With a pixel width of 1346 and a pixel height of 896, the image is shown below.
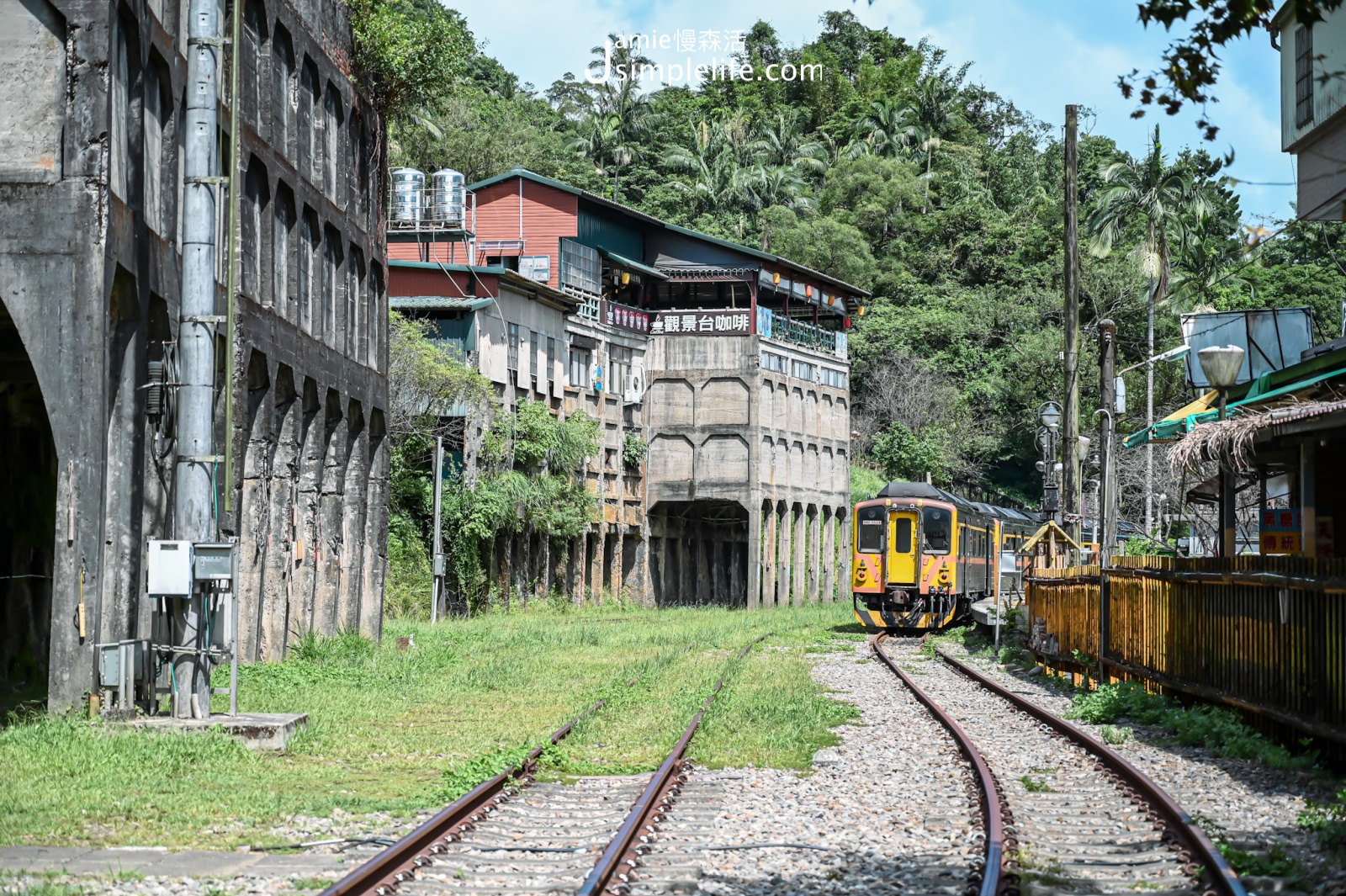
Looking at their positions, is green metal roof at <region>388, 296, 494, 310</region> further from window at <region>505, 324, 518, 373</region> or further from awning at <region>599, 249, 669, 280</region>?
awning at <region>599, 249, 669, 280</region>

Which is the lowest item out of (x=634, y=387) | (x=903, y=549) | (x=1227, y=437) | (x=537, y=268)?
(x=903, y=549)

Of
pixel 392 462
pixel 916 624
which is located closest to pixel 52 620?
pixel 916 624

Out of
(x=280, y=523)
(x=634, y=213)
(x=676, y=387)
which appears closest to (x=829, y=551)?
(x=676, y=387)

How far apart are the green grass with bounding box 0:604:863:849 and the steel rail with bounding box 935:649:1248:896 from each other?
2306 mm

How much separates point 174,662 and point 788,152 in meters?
76.1

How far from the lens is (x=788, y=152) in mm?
87562

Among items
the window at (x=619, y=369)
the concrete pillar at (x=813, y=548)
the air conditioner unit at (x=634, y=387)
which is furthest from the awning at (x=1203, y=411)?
the concrete pillar at (x=813, y=548)

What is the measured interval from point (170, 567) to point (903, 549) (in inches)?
867

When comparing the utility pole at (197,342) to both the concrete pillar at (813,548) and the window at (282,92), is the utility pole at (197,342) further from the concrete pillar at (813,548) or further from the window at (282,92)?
the concrete pillar at (813,548)


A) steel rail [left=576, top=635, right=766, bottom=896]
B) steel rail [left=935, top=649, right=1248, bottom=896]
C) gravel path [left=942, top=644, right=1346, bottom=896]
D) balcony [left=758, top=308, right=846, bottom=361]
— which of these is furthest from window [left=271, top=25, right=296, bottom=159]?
balcony [left=758, top=308, right=846, bottom=361]

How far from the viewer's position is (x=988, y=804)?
33.7 ft

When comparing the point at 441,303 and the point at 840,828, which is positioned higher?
the point at 441,303

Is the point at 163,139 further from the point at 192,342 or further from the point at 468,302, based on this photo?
the point at 468,302

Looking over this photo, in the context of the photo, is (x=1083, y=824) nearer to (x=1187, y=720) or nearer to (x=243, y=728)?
(x=1187, y=720)
